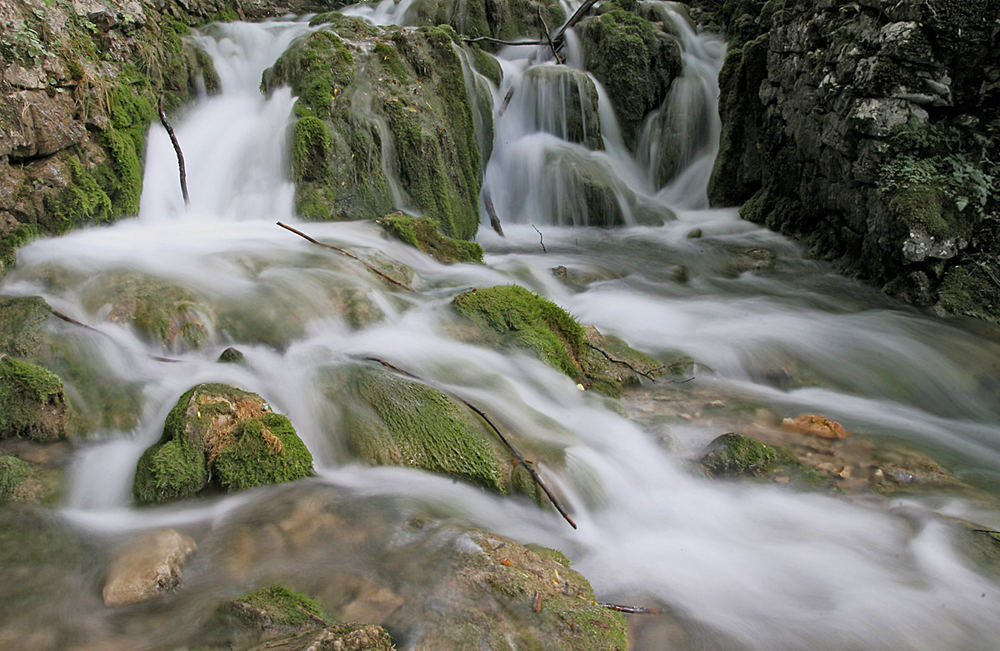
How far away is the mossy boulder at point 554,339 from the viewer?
4.93 metres

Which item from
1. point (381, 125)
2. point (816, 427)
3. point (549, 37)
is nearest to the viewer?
point (816, 427)

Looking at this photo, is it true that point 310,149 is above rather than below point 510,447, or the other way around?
above

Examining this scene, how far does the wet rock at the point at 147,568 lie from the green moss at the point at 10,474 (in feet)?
2.51

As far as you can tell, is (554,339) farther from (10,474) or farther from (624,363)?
(10,474)

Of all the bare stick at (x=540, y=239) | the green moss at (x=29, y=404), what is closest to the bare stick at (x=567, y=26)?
the bare stick at (x=540, y=239)

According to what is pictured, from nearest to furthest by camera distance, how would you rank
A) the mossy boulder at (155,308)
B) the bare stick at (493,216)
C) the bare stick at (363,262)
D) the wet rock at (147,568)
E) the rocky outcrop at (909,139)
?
the wet rock at (147,568), the mossy boulder at (155,308), the bare stick at (363,262), the rocky outcrop at (909,139), the bare stick at (493,216)

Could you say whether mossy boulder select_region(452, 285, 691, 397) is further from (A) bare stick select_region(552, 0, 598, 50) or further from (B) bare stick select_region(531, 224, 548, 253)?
(A) bare stick select_region(552, 0, 598, 50)

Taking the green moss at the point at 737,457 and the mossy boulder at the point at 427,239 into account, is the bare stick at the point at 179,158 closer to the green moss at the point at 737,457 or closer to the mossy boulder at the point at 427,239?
the mossy boulder at the point at 427,239

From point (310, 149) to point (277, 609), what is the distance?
242 inches

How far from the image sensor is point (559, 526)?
3215mm

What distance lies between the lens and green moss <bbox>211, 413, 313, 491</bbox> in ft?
10.3

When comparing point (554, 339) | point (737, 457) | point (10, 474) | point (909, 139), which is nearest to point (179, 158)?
point (10, 474)

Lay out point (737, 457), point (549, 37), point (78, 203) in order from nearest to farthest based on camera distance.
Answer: point (737, 457), point (78, 203), point (549, 37)

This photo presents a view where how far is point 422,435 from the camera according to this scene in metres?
3.59
